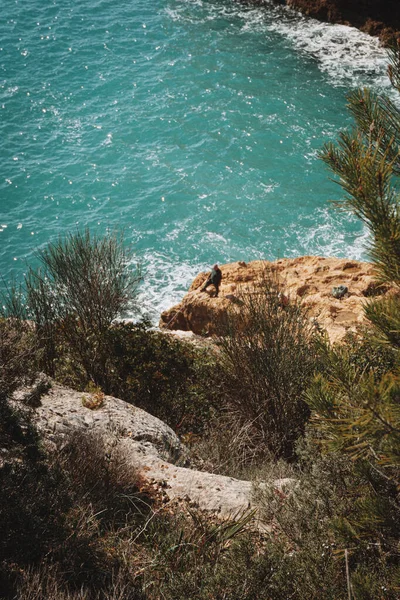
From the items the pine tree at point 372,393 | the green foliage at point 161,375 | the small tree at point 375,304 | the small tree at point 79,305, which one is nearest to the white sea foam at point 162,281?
the small tree at point 79,305

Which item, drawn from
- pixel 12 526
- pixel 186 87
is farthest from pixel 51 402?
pixel 186 87

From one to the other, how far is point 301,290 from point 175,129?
526 inches

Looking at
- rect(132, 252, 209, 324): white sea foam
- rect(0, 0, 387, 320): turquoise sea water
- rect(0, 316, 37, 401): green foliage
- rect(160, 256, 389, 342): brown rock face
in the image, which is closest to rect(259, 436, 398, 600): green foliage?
rect(0, 316, 37, 401): green foliage

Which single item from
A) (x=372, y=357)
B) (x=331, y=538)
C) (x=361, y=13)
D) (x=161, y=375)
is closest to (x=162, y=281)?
(x=161, y=375)

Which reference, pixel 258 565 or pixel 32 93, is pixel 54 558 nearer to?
pixel 258 565

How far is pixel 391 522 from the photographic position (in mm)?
5199

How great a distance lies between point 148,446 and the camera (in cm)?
846

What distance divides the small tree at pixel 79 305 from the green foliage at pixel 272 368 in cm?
321

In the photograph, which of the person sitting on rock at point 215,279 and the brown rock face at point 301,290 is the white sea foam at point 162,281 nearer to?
the brown rock face at point 301,290

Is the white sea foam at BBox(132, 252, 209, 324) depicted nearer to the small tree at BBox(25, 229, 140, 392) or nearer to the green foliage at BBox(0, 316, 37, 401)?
the small tree at BBox(25, 229, 140, 392)

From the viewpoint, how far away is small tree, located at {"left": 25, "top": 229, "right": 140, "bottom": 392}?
40.0 feet

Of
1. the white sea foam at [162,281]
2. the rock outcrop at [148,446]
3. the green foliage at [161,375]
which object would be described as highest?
the rock outcrop at [148,446]

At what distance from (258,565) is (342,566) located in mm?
809

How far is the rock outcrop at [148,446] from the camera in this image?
7.06 meters
